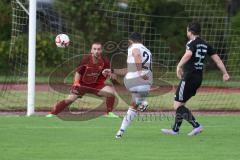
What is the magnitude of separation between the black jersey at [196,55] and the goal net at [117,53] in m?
5.85

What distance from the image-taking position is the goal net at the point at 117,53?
1931cm

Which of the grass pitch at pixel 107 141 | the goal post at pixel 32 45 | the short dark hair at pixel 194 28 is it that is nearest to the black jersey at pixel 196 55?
the short dark hair at pixel 194 28

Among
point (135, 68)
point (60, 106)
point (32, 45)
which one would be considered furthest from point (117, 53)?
point (135, 68)

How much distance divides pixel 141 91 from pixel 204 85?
11142mm

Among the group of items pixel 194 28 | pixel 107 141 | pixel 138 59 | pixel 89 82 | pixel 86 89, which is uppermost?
pixel 194 28

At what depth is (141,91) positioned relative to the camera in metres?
12.2

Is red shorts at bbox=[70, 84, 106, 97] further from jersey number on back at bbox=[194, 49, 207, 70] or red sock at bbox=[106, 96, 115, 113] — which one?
jersey number on back at bbox=[194, 49, 207, 70]

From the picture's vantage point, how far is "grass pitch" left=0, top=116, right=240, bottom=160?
9945 mm

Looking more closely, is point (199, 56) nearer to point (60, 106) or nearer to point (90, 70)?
point (90, 70)

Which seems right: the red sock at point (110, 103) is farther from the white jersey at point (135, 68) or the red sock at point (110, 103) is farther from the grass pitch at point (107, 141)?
the white jersey at point (135, 68)

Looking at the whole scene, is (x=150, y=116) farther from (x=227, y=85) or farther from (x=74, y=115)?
(x=227, y=85)

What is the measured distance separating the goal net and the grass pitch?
3.75 meters

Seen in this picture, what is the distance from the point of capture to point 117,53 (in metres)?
22.1

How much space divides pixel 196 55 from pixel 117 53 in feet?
32.5
